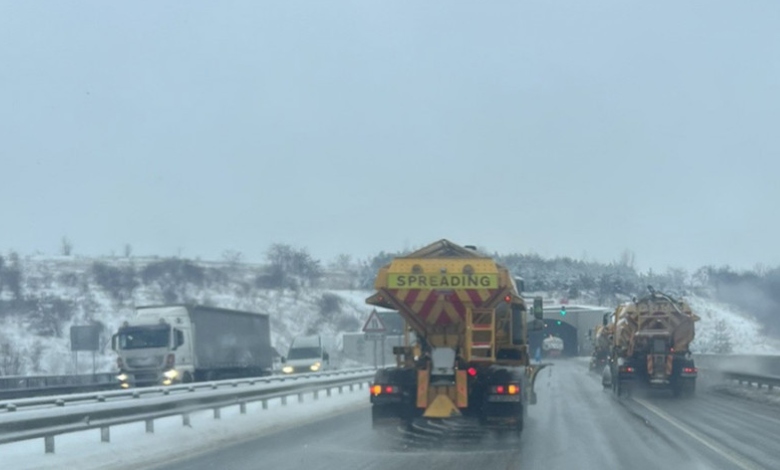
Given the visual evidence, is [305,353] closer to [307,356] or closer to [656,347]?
[307,356]

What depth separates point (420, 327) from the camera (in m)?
21.5

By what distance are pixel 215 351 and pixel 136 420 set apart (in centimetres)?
2561

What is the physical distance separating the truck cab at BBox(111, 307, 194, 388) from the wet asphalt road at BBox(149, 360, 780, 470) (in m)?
13.6

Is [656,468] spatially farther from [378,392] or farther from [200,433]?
[200,433]

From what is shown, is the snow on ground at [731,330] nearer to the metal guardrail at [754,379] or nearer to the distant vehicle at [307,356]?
the metal guardrail at [754,379]

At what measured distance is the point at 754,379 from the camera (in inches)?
1515

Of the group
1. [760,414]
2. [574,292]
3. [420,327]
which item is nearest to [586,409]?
[760,414]

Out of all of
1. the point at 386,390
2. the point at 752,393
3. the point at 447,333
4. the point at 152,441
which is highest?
the point at 447,333

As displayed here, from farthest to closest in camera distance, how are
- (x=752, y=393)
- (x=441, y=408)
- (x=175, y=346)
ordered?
(x=175, y=346), (x=752, y=393), (x=441, y=408)

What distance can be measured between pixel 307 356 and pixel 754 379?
23.5m

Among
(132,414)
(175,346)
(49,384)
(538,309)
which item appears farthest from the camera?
(49,384)

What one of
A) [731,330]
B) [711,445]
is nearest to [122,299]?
[731,330]

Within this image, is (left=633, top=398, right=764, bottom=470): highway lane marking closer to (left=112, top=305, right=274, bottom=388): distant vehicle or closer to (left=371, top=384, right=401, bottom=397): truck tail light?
(left=371, top=384, right=401, bottom=397): truck tail light

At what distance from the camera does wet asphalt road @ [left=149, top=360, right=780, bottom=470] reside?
15.3m
